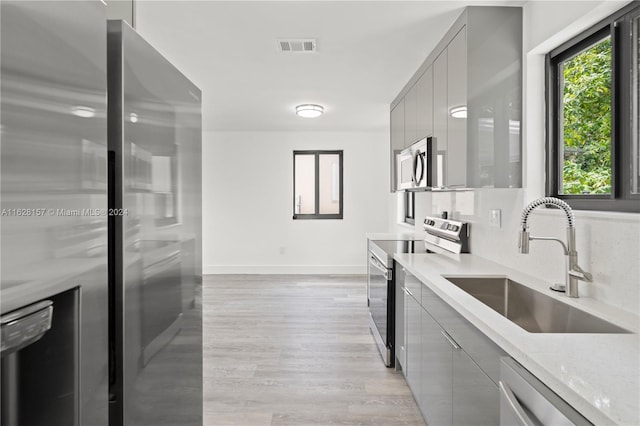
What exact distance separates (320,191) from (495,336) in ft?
17.9

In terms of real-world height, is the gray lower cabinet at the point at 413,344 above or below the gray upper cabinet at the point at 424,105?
below

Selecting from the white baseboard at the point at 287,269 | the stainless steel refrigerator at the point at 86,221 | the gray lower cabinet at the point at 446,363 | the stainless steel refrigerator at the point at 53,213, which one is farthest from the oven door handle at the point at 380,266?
the white baseboard at the point at 287,269

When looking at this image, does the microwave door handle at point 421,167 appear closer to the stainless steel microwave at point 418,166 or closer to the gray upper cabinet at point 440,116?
the stainless steel microwave at point 418,166

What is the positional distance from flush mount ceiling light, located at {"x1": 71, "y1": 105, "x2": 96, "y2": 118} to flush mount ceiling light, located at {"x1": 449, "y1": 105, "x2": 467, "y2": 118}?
2.02m

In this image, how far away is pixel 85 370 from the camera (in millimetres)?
720

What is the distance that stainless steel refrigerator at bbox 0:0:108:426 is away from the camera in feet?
1.77

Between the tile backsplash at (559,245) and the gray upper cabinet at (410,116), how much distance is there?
29.5 inches

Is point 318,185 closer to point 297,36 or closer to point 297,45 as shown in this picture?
point 297,45

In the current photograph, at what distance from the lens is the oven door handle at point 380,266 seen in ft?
9.34

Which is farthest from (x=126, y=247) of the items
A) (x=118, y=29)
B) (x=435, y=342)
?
(x=435, y=342)

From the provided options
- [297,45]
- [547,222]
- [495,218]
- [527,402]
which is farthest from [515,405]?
[297,45]

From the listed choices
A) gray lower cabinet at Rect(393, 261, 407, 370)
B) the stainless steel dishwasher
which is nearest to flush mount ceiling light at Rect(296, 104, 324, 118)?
gray lower cabinet at Rect(393, 261, 407, 370)

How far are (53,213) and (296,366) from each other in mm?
2619

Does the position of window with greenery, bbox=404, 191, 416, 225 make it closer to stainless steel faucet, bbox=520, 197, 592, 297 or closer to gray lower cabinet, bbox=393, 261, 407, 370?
gray lower cabinet, bbox=393, 261, 407, 370
